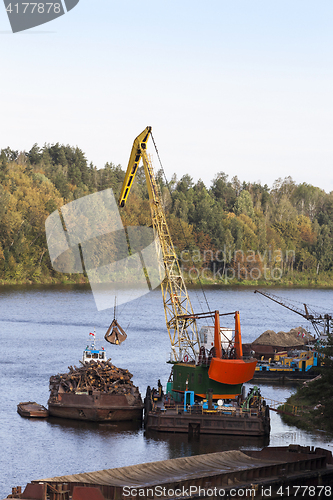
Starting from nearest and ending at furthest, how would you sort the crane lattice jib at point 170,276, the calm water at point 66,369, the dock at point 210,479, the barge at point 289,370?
the dock at point 210,479 < the calm water at point 66,369 < the crane lattice jib at point 170,276 < the barge at point 289,370

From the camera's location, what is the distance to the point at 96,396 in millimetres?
38500

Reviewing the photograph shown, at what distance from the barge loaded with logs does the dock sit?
38.7 feet

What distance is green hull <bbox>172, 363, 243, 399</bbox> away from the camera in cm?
3875

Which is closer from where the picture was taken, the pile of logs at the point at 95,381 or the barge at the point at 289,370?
the pile of logs at the point at 95,381

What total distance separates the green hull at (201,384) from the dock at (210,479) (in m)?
10.5

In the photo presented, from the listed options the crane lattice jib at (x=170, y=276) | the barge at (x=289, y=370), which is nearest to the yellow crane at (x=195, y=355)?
the crane lattice jib at (x=170, y=276)

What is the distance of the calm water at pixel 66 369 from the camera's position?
33.1 metres

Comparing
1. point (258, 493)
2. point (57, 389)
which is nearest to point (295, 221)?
point (57, 389)

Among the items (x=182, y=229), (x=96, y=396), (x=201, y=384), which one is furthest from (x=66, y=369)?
(x=182, y=229)

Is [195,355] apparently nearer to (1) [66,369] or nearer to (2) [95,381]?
(2) [95,381]

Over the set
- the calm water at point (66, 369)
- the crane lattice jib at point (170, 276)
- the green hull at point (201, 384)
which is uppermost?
the crane lattice jib at point (170, 276)

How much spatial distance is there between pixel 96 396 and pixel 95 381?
1.01 metres

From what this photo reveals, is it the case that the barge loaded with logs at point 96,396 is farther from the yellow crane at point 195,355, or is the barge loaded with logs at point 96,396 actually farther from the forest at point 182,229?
the forest at point 182,229

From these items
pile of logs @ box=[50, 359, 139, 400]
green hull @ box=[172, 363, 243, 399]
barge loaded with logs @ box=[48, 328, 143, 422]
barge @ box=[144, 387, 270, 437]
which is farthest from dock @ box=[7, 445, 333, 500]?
pile of logs @ box=[50, 359, 139, 400]
